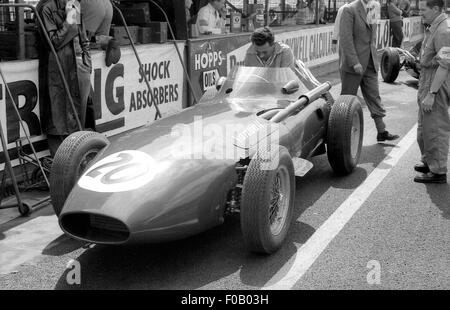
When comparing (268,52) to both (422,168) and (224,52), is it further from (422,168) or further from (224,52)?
(224,52)

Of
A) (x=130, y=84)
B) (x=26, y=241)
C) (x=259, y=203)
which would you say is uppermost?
(x=130, y=84)

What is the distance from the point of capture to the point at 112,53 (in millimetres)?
7109

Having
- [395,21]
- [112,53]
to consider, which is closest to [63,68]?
[112,53]

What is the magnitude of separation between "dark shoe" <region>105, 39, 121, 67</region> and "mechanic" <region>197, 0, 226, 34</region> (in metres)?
2.93

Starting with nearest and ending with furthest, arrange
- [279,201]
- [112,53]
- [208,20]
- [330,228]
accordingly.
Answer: [279,201], [330,228], [112,53], [208,20]

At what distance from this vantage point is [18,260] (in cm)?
440

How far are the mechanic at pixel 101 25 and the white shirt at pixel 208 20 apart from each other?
8.81ft

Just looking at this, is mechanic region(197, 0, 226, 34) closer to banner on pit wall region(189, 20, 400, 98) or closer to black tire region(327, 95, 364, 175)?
banner on pit wall region(189, 20, 400, 98)

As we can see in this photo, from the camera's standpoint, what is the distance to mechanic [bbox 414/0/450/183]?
5.83 metres

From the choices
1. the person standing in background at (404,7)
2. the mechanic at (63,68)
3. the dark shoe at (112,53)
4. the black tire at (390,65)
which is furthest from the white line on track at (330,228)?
the person standing in background at (404,7)

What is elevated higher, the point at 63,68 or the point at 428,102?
the point at 63,68

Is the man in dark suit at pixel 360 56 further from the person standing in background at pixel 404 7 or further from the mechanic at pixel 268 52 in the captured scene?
the person standing in background at pixel 404 7

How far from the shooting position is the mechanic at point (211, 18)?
10023 millimetres

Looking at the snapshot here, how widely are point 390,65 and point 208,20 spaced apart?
5.21 meters
